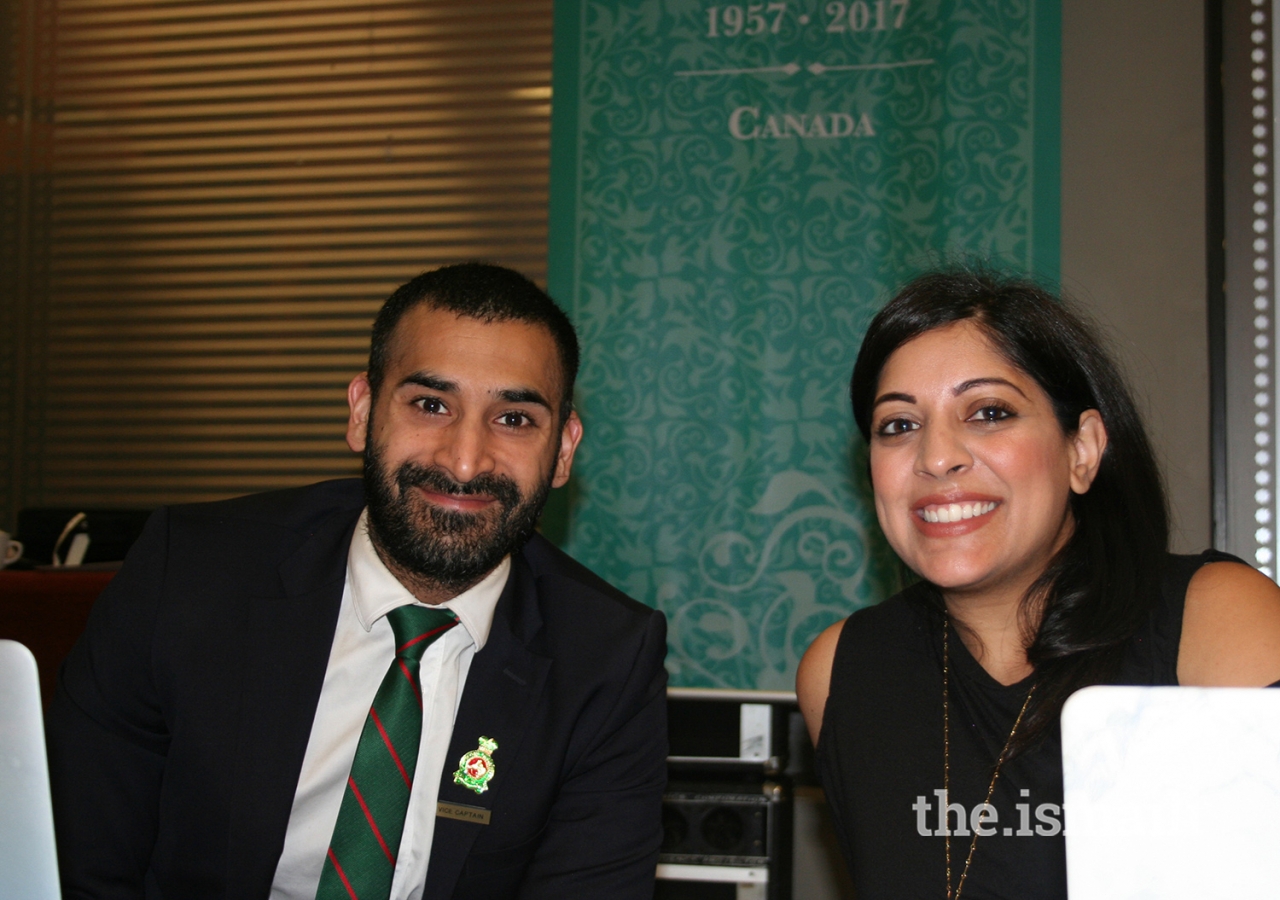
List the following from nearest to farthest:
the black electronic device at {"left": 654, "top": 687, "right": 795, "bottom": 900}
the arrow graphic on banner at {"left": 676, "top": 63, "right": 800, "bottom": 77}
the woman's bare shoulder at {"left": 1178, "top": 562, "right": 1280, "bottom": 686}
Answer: the woman's bare shoulder at {"left": 1178, "top": 562, "right": 1280, "bottom": 686}, the black electronic device at {"left": 654, "top": 687, "right": 795, "bottom": 900}, the arrow graphic on banner at {"left": 676, "top": 63, "right": 800, "bottom": 77}

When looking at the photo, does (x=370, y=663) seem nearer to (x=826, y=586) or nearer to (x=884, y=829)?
(x=884, y=829)

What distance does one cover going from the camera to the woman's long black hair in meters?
1.41

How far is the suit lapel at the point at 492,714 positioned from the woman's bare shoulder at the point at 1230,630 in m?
0.89

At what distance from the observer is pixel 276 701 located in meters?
1.45

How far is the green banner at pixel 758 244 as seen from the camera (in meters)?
A: 2.90

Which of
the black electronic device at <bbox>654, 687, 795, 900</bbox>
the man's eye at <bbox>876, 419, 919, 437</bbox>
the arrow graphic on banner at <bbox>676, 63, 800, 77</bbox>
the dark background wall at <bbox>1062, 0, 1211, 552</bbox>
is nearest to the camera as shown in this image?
the man's eye at <bbox>876, 419, 919, 437</bbox>

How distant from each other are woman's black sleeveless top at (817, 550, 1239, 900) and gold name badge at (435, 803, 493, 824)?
Answer: 1.69 feet

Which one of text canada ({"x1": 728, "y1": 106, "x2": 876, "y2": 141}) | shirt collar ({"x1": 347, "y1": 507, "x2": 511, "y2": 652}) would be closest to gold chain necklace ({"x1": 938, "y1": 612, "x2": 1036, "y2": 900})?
shirt collar ({"x1": 347, "y1": 507, "x2": 511, "y2": 652})

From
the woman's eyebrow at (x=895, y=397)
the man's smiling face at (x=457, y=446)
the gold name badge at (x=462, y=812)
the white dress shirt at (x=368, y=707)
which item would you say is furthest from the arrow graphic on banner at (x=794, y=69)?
the gold name badge at (x=462, y=812)

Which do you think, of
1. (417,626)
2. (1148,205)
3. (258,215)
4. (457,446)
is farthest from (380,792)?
(258,215)

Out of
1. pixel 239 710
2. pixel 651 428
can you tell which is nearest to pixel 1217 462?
pixel 651 428

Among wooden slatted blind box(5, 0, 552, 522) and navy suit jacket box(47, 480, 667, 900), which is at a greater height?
wooden slatted blind box(5, 0, 552, 522)

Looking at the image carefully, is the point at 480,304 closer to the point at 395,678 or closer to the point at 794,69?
the point at 395,678

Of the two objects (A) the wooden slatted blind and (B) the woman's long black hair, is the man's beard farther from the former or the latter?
(A) the wooden slatted blind
